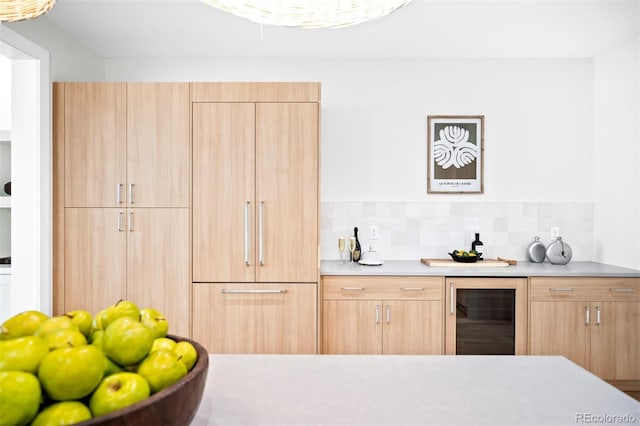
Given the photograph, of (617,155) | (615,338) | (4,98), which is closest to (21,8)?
(4,98)

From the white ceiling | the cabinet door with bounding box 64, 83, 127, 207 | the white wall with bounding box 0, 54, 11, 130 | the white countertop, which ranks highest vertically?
the white ceiling

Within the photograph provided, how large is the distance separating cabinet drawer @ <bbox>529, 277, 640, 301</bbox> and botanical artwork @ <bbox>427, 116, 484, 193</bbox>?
97cm

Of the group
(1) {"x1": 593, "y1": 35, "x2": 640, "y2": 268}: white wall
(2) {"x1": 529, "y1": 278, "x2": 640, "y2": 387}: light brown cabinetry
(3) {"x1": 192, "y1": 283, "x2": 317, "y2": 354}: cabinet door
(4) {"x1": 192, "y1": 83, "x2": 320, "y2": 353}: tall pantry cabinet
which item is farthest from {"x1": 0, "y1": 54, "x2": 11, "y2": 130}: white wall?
(1) {"x1": 593, "y1": 35, "x2": 640, "y2": 268}: white wall

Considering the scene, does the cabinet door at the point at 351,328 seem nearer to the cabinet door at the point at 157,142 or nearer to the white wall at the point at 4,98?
the cabinet door at the point at 157,142

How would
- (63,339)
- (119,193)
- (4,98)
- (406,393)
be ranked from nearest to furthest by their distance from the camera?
(63,339) → (406,393) → (119,193) → (4,98)

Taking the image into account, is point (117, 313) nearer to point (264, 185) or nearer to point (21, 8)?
point (21, 8)

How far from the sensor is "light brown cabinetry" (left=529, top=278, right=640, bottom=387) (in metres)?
3.11

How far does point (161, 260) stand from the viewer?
3066mm

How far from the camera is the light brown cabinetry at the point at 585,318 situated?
122 inches

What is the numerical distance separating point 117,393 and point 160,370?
0.26ft

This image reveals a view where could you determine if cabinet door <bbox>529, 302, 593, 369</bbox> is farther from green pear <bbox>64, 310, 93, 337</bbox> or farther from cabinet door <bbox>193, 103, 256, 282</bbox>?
green pear <bbox>64, 310, 93, 337</bbox>

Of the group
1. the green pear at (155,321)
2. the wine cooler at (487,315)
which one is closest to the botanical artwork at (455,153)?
the wine cooler at (487,315)

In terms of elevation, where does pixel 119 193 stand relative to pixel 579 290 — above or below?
above

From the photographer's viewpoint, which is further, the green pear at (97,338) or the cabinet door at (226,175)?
the cabinet door at (226,175)
